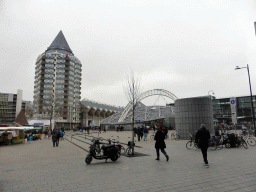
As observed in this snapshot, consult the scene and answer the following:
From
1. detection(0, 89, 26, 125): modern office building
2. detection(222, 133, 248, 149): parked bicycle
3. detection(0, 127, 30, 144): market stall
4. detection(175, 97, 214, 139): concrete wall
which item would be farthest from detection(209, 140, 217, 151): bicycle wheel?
detection(0, 89, 26, 125): modern office building

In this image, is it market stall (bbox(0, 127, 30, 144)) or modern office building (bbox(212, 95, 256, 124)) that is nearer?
market stall (bbox(0, 127, 30, 144))

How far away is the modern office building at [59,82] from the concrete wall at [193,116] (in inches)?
2556

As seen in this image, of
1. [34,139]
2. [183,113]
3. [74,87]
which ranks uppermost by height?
[74,87]

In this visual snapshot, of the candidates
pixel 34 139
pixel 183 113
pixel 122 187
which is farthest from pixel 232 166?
pixel 34 139

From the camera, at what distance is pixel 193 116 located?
62.1 feet

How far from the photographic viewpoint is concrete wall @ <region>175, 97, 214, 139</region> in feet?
61.4

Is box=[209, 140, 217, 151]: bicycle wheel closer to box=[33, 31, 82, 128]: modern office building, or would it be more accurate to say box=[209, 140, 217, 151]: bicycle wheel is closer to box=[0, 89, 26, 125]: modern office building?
box=[33, 31, 82, 128]: modern office building

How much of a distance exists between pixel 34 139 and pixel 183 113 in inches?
802

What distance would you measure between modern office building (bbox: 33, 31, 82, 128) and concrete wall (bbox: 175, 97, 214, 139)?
64932 millimetres

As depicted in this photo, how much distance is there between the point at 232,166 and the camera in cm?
707

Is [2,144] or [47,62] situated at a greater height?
[47,62]

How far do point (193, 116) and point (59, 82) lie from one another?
73.5 m

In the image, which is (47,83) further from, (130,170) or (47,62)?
(130,170)

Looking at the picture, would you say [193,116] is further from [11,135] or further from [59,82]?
[59,82]
